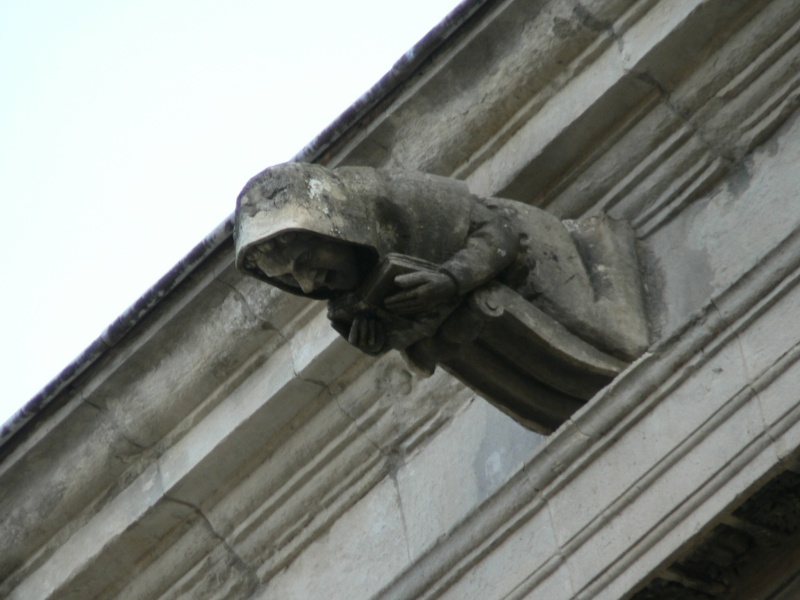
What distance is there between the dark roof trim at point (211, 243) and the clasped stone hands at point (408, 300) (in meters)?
0.89

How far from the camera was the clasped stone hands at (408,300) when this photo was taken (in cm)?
430

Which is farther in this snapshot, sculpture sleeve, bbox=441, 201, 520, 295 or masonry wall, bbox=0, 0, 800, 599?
sculpture sleeve, bbox=441, 201, 520, 295

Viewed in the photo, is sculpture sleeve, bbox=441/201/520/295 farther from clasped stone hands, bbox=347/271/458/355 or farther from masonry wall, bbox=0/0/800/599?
masonry wall, bbox=0/0/800/599

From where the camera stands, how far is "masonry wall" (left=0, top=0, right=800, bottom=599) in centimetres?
418

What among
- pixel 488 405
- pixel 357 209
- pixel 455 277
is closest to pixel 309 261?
pixel 357 209

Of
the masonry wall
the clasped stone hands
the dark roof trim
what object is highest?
the dark roof trim

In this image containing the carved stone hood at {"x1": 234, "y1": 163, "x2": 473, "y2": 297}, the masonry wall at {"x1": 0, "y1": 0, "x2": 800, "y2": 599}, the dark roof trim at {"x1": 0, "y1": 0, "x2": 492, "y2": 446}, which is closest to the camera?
the masonry wall at {"x1": 0, "y1": 0, "x2": 800, "y2": 599}

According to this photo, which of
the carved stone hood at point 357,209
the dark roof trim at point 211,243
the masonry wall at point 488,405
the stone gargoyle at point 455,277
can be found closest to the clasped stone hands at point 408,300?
the stone gargoyle at point 455,277

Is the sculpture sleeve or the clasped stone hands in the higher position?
the clasped stone hands

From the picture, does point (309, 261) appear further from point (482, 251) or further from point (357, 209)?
point (482, 251)

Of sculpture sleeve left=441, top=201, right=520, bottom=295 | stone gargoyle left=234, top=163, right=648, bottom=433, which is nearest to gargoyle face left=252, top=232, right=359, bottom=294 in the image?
stone gargoyle left=234, top=163, right=648, bottom=433

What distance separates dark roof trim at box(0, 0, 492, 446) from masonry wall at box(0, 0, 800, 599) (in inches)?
0.9

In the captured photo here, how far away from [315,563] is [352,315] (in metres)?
0.99

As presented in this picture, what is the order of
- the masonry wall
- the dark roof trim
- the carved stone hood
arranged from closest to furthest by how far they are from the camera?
the masonry wall < the carved stone hood < the dark roof trim
